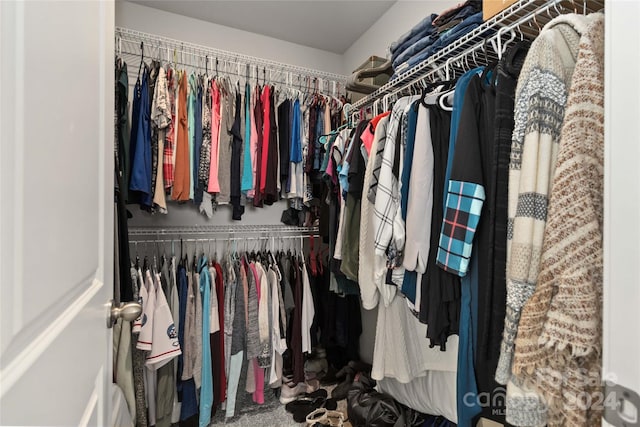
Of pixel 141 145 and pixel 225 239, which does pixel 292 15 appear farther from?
pixel 225 239

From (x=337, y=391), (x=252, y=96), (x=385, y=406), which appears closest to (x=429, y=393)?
(x=385, y=406)

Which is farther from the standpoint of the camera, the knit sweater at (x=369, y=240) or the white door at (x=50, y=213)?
the knit sweater at (x=369, y=240)

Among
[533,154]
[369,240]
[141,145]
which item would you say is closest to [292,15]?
[141,145]

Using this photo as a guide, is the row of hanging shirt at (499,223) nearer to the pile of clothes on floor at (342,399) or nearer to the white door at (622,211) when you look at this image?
the white door at (622,211)

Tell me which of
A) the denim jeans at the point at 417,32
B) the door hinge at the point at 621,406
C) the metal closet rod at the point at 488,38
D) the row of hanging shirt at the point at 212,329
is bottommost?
the row of hanging shirt at the point at 212,329

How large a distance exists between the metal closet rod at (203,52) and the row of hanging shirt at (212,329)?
1.44m

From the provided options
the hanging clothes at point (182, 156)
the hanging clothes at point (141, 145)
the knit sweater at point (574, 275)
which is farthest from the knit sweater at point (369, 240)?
the hanging clothes at point (141, 145)

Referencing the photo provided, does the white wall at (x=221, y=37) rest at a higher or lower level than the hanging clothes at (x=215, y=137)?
higher

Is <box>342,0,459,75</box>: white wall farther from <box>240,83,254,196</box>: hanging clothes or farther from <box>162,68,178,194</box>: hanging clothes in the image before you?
<box>162,68,178,194</box>: hanging clothes

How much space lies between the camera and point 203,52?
2266 millimetres

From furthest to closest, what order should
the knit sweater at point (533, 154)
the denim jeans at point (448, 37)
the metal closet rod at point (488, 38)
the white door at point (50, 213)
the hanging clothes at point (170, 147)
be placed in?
the hanging clothes at point (170, 147), the denim jeans at point (448, 37), the metal closet rod at point (488, 38), the knit sweater at point (533, 154), the white door at point (50, 213)

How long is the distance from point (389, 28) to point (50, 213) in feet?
8.12

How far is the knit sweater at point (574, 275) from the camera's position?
56 cm

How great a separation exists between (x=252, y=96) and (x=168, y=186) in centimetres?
84
